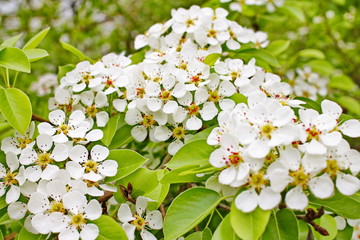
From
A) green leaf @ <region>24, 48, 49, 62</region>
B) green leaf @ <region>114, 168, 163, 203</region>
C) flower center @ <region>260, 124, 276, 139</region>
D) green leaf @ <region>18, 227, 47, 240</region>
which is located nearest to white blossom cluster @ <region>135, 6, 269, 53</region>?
green leaf @ <region>24, 48, 49, 62</region>

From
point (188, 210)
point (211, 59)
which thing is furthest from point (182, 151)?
point (211, 59)

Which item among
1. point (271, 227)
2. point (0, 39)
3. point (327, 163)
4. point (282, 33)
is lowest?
point (282, 33)

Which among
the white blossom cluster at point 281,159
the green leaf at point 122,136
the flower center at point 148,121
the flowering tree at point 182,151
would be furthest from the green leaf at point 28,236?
the white blossom cluster at point 281,159

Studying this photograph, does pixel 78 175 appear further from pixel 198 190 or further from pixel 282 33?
pixel 282 33

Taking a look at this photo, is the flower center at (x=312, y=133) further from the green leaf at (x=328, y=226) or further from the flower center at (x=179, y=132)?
the flower center at (x=179, y=132)

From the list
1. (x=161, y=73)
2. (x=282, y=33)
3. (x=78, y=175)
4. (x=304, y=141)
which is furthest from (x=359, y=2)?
(x=78, y=175)
